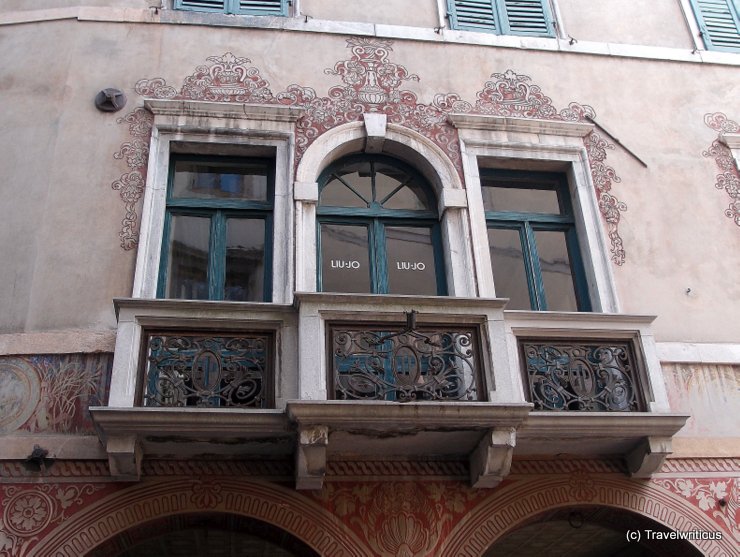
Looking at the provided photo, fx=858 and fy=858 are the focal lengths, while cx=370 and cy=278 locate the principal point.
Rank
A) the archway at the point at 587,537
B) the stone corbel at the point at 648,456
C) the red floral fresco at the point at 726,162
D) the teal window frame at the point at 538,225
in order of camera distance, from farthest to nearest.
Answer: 1. the red floral fresco at the point at 726,162
2. the teal window frame at the point at 538,225
3. the archway at the point at 587,537
4. the stone corbel at the point at 648,456

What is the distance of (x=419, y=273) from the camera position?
353 inches

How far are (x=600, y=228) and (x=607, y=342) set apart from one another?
5.48ft

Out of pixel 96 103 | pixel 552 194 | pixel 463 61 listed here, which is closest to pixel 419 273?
pixel 552 194

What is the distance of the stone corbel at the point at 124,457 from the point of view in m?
6.94

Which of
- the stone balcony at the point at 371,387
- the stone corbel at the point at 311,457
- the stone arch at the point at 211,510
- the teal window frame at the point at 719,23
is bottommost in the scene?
the stone arch at the point at 211,510

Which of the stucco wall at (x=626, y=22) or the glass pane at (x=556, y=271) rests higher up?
the stucco wall at (x=626, y=22)

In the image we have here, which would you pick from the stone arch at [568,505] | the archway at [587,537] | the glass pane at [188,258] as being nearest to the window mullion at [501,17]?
the glass pane at [188,258]

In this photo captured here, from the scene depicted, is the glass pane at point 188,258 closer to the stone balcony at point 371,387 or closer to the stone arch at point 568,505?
the stone balcony at point 371,387

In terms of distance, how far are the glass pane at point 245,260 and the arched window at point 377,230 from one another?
2.03ft

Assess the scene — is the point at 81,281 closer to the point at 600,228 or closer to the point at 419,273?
the point at 419,273

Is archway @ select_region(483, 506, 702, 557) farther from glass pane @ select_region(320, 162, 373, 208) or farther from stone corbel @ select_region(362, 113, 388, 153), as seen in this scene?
stone corbel @ select_region(362, 113, 388, 153)

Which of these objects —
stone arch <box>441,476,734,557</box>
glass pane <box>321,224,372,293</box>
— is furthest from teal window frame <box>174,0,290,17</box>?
stone arch <box>441,476,734,557</box>

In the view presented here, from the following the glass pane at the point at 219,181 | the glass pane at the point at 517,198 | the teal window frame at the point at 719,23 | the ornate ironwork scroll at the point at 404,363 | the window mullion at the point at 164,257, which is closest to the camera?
the ornate ironwork scroll at the point at 404,363

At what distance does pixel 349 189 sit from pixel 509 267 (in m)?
1.94
